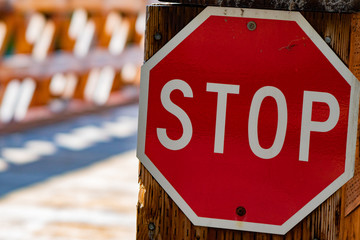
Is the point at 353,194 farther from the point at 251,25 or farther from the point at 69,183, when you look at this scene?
the point at 69,183

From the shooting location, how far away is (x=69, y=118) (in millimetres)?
8688

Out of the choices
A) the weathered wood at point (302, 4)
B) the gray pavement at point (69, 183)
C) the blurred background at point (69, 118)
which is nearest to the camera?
the weathered wood at point (302, 4)

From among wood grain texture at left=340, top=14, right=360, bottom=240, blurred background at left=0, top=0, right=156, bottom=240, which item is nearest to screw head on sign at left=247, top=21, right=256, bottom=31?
wood grain texture at left=340, top=14, right=360, bottom=240

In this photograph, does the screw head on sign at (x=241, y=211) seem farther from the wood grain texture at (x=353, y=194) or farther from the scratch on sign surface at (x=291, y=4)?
the scratch on sign surface at (x=291, y=4)

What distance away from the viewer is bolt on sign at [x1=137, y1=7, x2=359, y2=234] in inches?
58.3

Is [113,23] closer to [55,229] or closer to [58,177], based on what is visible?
[58,177]

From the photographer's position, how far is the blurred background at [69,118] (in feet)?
15.4

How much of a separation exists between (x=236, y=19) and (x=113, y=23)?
28.0 ft

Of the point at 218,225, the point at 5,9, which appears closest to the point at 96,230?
the point at 218,225

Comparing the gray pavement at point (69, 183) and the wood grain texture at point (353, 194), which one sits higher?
the gray pavement at point (69, 183)

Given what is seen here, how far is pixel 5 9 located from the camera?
7164 millimetres

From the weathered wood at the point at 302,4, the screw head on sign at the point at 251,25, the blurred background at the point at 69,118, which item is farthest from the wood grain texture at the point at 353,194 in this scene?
the blurred background at the point at 69,118

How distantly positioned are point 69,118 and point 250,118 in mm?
7307

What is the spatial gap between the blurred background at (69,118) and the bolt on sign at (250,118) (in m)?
2.76
